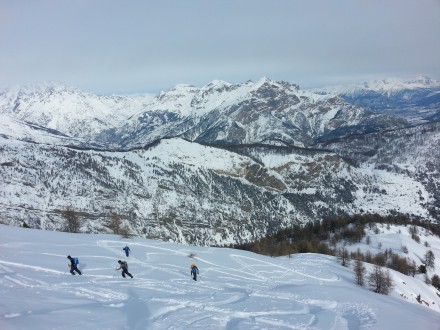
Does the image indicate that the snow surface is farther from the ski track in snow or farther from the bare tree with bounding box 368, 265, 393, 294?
the bare tree with bounding box 368, 265, 393, 294

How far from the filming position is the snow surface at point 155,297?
21.5m

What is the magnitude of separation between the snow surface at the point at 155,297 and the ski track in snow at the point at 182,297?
0.07 meters

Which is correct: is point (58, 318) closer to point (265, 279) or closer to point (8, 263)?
point (8, 263)

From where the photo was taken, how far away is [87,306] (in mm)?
22812

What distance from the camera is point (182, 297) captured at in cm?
2877

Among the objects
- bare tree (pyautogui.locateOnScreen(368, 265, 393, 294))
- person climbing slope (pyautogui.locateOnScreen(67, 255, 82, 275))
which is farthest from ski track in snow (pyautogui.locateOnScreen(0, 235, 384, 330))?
bare tree (pyautogui.locateOnScreen(368, 265, 393, 294))

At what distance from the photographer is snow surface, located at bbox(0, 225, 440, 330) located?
70.5 ft

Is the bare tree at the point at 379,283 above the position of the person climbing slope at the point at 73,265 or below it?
below

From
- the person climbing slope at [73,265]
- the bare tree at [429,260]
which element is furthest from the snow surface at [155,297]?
the bare tree at [429,260]

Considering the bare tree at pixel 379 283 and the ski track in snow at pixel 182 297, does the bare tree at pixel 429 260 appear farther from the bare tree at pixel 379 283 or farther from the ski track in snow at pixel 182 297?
the ski track in snow at pixel 182 297

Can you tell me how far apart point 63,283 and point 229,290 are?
48.7ft

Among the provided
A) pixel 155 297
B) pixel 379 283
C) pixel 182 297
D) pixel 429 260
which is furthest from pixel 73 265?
pixel 429 260

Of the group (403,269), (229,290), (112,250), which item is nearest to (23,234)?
(112,250)

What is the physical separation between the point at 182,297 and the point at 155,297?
2211mm
